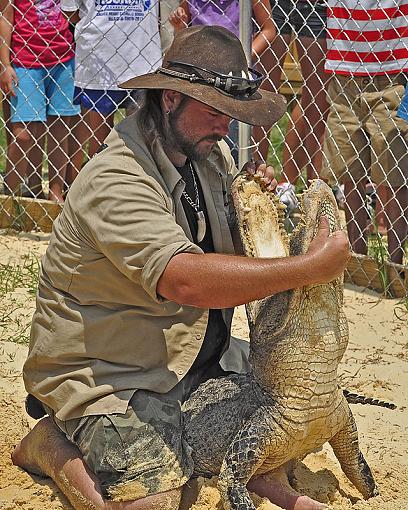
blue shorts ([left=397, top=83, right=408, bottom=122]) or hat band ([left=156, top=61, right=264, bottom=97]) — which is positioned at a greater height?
hat band ([left=156, top=61, right=264, bottom=97])

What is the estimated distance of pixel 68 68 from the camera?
6074mm

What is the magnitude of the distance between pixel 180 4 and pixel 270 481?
3.44 meters

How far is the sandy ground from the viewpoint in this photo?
3.27 m

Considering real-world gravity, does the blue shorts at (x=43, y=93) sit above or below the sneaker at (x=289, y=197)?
above

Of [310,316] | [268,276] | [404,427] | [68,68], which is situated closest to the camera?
[268,276]

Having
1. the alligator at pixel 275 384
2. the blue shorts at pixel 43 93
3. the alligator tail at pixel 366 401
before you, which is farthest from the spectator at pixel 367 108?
the alligator at pixel 275 384

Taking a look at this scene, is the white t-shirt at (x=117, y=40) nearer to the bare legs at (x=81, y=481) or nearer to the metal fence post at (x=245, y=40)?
the metal fence post at (x=245, y=40)

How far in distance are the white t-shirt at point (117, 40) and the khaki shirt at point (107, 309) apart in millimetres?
2689

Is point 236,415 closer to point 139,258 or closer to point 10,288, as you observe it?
point 139,258

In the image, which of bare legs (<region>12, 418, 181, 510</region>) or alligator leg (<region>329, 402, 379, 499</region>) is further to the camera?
alligator leg (<region>329, 402, 379, 499</region>)

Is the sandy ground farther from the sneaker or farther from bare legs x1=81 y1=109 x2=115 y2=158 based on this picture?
bare legs x1=81 y1=109 x2=115 y2=158

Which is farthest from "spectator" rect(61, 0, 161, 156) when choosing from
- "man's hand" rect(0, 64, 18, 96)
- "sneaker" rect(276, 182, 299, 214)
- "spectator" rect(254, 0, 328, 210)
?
"sneaker" rect(276, 182, 299, 214)

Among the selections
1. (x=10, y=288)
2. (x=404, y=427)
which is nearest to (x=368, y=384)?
(x=404, y=427)

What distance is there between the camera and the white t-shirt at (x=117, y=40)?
5707mm
